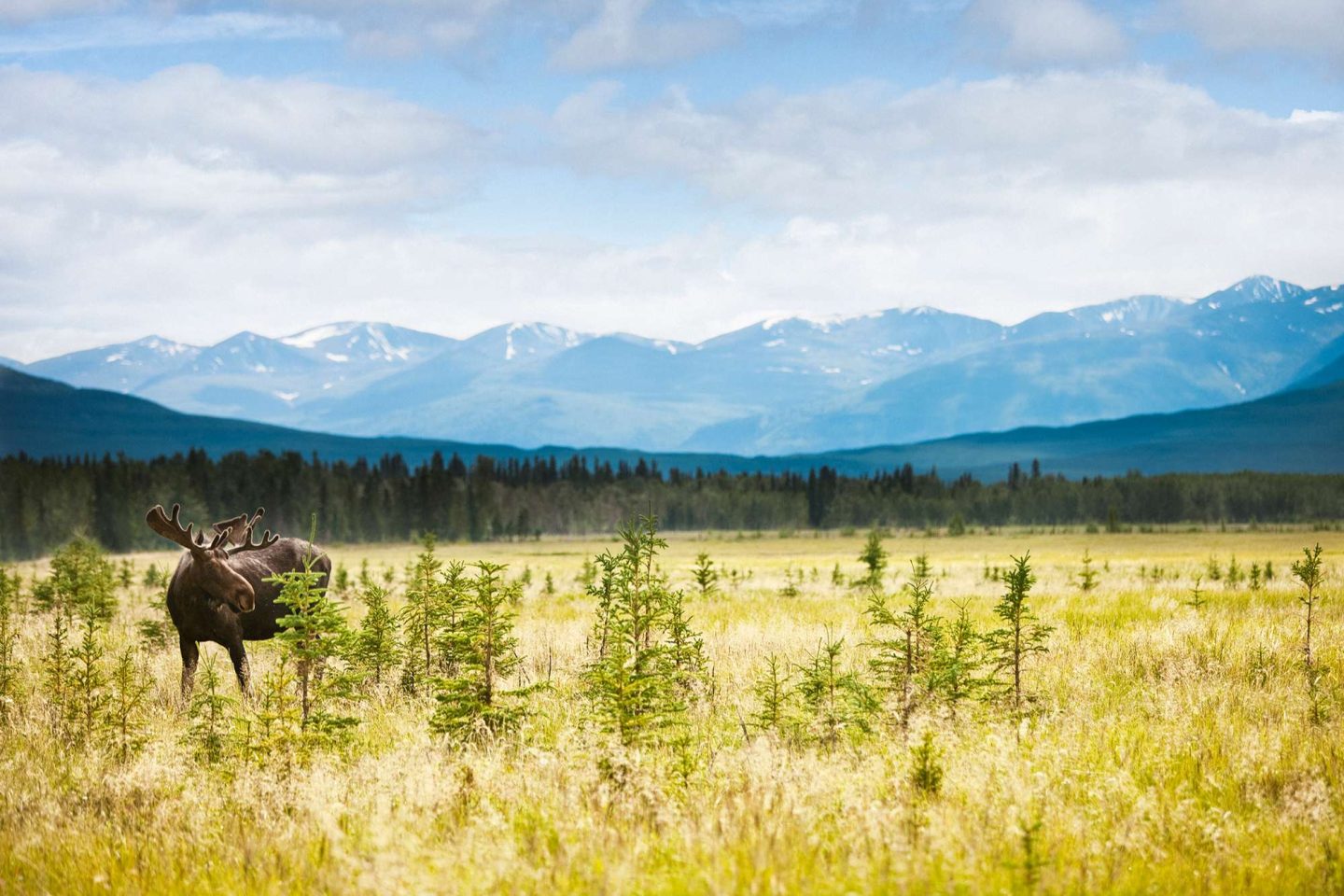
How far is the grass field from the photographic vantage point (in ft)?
22.1

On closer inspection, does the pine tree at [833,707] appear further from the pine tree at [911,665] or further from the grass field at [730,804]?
the pine tree at [911,665]

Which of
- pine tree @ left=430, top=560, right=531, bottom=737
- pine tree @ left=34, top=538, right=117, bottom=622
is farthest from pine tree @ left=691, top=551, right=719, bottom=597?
pine tree @ left=34, top=538, right=117, bottom=622

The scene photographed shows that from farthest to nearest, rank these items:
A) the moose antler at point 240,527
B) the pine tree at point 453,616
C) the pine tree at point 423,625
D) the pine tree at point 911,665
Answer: the moose antler at point 240,527, the pine tree at point 423,625, the pine tree at point 453,616, the pine tree at point 911,665

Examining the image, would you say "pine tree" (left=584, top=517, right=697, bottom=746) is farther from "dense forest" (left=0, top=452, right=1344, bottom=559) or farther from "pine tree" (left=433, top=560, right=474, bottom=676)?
"dense forest" (left=0, top=452, right=1344, bottom=559)

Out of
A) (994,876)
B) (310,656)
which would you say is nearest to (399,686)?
(310,656)

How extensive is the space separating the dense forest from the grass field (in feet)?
373

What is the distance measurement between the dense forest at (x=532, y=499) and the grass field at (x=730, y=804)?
11372 centimetres

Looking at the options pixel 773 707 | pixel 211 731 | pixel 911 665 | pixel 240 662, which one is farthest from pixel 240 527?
pixel 911 665

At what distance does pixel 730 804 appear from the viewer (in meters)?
8.02

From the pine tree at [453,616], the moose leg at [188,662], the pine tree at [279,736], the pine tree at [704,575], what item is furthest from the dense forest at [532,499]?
the pine tree at [279,736]

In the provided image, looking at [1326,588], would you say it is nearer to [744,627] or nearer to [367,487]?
Answer: [744,627]

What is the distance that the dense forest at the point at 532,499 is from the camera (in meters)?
129

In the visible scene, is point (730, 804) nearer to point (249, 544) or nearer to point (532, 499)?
point (249, 544)

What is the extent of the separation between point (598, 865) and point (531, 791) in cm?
185
